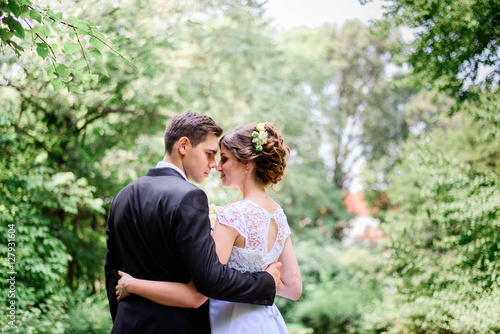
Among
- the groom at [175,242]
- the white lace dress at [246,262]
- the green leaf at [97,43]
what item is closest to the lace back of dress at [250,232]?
the white lace dress at [246,262]

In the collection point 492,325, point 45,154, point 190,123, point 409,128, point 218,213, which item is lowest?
point 492,325

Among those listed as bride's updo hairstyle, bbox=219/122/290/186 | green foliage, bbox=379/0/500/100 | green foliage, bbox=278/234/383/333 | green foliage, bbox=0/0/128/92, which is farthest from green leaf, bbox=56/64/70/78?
green foliage, bbox=278/234/383/333

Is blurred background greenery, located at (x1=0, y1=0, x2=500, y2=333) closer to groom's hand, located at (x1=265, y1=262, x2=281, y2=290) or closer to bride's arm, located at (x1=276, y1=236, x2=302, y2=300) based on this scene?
groom's hand, located at (x1=265, y1=262, x2=281, y2=290)

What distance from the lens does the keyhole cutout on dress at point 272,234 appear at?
233cm

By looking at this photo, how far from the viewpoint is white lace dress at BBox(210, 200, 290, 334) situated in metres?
2.17

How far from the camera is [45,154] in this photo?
5.91 meters

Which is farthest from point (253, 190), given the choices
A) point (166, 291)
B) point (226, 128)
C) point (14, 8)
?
point (226, 128)

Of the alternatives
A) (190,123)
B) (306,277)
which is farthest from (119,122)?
(306,277)

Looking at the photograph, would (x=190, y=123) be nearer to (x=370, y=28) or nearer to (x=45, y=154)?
(x=370, y=28)

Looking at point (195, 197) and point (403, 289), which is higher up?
point (195, 197)

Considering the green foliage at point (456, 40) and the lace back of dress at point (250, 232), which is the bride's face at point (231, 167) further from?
the green foliage at point (456, 40)

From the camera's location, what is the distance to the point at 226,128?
375 inches

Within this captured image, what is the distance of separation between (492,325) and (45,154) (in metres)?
5.83

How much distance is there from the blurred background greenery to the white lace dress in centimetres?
105
